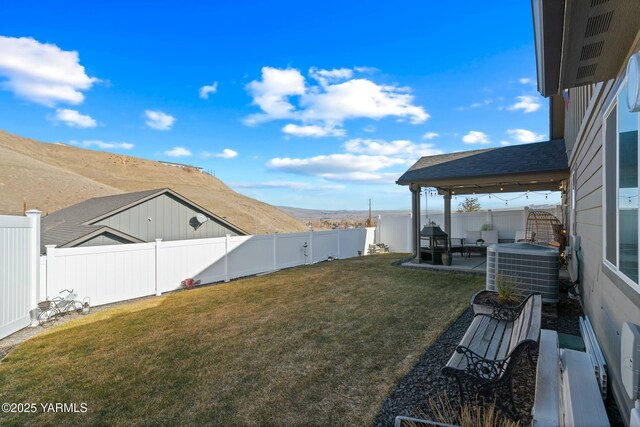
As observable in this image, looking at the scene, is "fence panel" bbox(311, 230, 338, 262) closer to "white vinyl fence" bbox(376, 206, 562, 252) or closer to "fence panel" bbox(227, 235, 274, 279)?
"fence panel" bbox(227, 235, 274, 279)

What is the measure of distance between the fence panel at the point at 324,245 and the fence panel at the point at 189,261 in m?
4.26

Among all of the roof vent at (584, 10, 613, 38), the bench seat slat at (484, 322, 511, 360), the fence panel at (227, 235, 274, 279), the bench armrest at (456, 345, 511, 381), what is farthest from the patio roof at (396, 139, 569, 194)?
the roof vent at (584, 10, 613, 38)

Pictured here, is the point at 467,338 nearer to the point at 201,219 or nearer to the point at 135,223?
the point at 135,223

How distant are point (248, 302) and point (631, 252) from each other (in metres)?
6.29

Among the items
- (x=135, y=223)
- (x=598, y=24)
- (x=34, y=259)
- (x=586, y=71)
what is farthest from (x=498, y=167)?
(x=135, y=223)

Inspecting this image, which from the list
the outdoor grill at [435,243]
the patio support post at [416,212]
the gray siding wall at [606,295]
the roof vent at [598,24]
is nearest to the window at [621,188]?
the gray siding wall at [606,295]

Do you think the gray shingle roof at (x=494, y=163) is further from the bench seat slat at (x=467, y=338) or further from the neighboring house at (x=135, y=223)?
the neighboring house at (x=135, y=223)

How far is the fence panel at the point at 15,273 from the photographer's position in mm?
5102

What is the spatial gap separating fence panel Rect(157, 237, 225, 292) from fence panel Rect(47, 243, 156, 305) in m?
0.27

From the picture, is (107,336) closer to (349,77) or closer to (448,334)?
(448,334)

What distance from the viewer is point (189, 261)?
8859mm

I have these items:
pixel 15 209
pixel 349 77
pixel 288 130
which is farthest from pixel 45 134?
pixel 349 77

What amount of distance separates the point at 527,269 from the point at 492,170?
16.3 ft

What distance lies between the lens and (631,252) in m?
1.92
